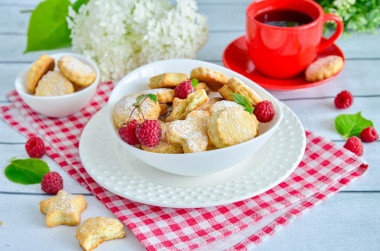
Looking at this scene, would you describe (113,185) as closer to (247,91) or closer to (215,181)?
(215,181)

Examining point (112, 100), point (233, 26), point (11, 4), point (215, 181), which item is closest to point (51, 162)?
→ point (112, 100)

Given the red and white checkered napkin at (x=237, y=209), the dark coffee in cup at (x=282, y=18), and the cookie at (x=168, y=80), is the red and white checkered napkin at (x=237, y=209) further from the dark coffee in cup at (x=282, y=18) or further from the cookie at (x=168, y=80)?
the dark coffee in cup at (x=282, y=18)

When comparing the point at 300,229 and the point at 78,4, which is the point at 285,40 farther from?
the point at 78,4

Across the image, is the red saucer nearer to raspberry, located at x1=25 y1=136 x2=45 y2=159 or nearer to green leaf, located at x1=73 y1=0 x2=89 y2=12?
green leaf, located at x1=73 y1=0 x2=89 y2=12

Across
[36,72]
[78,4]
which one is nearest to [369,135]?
[36,72]

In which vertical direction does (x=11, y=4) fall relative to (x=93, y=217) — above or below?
above

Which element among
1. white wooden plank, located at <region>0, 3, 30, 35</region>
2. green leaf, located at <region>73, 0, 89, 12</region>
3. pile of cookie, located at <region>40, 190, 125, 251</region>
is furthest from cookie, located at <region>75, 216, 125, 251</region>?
white wooden plank, located at <region>0, 3, 30, 35</region>

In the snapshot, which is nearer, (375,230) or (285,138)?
(375,230)

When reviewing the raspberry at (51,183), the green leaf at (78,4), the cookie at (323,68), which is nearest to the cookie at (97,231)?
the raspberry at (51,183)
